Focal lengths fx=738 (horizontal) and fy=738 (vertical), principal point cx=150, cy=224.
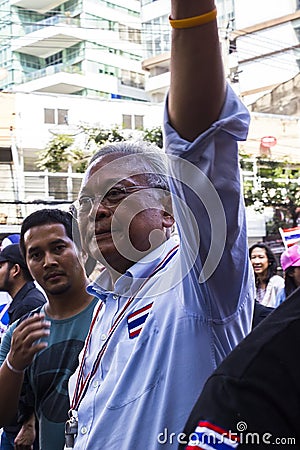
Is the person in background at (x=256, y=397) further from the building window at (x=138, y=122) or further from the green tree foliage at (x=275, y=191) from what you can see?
the building window at (x=138, y=122)

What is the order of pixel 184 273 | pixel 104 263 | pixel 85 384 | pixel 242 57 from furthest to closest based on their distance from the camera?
pixel 242 57 → pixel 104 263 → pixel 85 384 → pixel 184 273

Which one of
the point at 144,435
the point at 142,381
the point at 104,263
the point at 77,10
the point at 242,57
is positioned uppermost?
the point at 77,10

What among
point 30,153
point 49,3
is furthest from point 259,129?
point 49,3

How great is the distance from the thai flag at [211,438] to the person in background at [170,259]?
17.5 inches

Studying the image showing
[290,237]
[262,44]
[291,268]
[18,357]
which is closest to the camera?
[18,357]

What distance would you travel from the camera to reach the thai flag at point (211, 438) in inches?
40.8

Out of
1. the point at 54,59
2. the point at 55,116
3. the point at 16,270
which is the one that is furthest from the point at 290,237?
the point at 54,59

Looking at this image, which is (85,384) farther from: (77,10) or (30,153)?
(77,10)

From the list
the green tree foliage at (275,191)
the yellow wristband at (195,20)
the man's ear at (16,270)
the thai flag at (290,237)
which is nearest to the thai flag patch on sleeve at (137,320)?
the yellow wristband at (195,20)

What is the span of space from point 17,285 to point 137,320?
3034 mm

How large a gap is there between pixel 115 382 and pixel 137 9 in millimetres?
56165

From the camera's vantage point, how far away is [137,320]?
1825mm

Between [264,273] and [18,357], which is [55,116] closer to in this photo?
[264,273]

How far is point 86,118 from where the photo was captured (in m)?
28.2
